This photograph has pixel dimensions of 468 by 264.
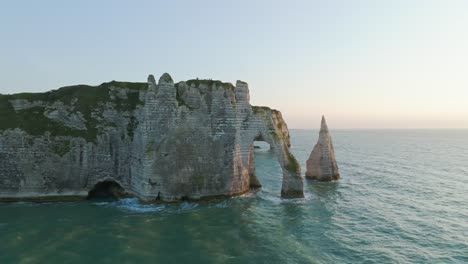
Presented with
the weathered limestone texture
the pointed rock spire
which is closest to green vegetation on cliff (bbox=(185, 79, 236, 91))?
the pointed rock spire

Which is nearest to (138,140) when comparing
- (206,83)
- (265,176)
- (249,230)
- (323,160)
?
(206,83)

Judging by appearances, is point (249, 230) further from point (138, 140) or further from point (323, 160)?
point (323, 160)

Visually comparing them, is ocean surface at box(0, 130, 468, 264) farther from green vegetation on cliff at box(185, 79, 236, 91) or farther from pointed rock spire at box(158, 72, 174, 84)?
pointed rock spire at box(158, 72, 174, 84)

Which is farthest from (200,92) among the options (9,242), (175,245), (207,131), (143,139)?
(9,242)

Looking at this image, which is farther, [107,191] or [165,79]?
[107,191]

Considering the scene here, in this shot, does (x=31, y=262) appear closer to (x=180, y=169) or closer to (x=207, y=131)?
(x=180, y=169)

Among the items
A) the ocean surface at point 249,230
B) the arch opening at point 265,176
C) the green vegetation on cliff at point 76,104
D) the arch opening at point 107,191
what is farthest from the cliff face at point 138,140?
the arch opening at point 265,176

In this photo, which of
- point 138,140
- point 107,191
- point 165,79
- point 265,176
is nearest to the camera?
point 165,79

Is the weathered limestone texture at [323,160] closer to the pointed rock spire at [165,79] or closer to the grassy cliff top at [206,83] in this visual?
the grassy cliff top at [206,83]
